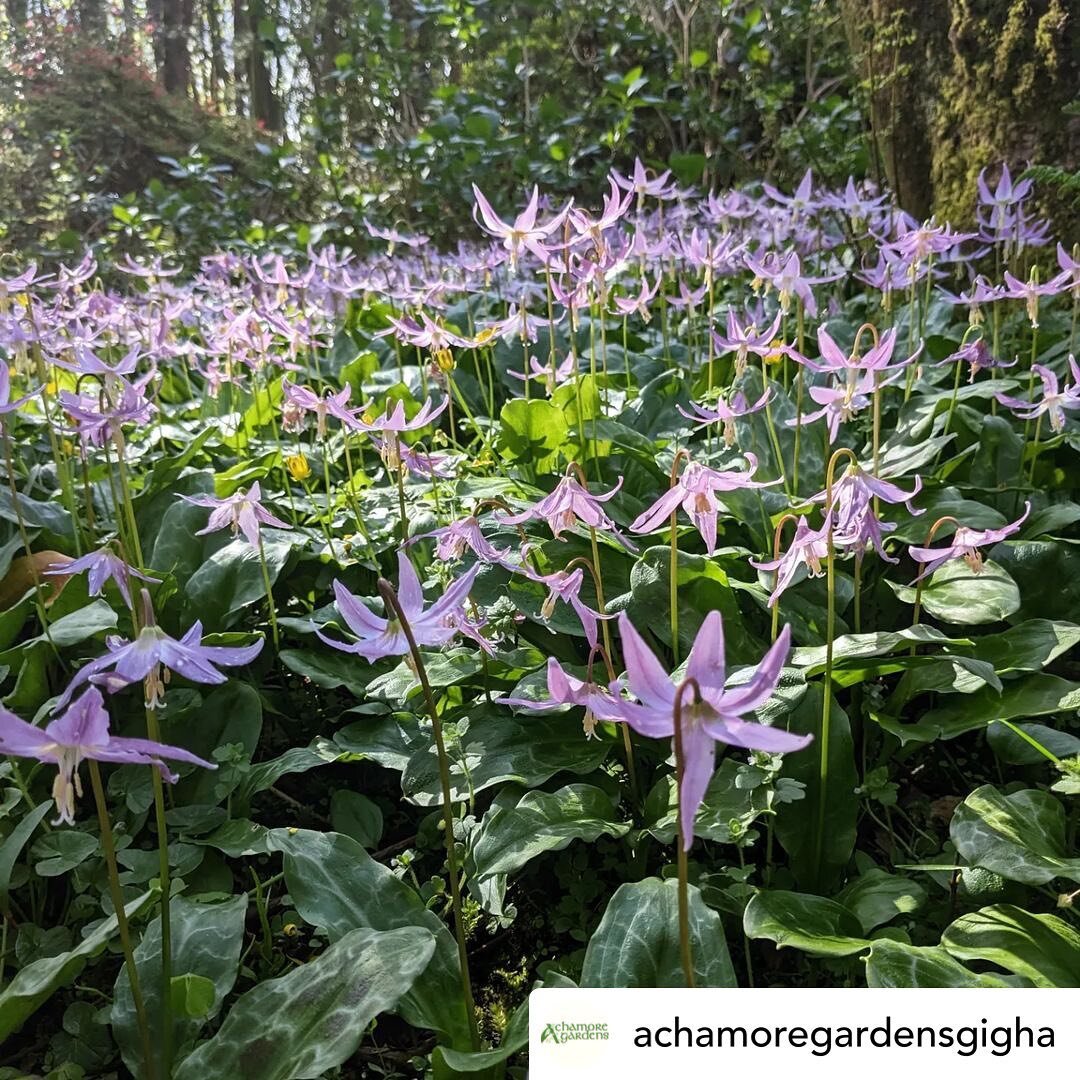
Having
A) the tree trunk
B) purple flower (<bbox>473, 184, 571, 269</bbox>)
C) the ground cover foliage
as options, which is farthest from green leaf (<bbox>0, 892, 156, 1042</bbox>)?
the tree trunk

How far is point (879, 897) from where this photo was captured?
1275mm

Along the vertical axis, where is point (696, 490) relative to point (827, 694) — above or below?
above

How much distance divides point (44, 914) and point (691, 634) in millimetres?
1205

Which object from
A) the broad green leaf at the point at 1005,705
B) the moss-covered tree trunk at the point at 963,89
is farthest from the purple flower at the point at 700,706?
the moss-covered tree trunk at the point at 963,89

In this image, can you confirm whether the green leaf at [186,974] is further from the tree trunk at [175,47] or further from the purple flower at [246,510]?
the tree trunk at [175,47]

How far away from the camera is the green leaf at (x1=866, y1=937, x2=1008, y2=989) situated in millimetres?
1020

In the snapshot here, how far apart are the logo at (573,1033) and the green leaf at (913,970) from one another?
32 centimetres

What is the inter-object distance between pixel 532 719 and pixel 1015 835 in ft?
2.47

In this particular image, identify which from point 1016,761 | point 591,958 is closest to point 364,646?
point 591,958

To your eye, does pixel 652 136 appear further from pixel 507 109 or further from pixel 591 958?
pixel 591 958

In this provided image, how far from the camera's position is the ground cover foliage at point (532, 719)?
1.05 metres

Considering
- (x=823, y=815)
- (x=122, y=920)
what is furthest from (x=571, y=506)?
(x=122, y=920)

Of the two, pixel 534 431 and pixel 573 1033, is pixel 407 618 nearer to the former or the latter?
pixel 573 1033

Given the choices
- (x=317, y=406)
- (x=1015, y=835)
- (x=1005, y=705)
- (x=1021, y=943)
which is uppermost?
(x=317, y=406)
